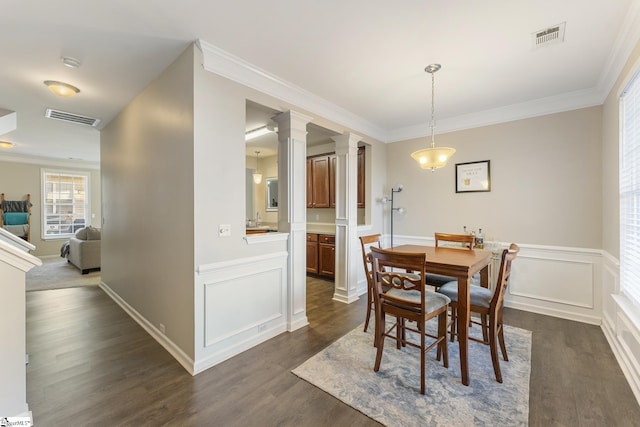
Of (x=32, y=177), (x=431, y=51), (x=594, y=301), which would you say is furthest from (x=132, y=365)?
(x=32, y=177)

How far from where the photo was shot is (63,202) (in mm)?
7727

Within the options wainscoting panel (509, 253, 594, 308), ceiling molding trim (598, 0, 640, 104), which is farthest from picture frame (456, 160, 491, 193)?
ceiling molding trim (598, 0, 640, 104)

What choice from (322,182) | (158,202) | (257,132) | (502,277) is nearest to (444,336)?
(502,277)

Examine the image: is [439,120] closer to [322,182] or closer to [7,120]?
[322,182]

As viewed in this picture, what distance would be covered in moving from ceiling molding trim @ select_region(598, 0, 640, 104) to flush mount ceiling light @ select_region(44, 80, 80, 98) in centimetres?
489

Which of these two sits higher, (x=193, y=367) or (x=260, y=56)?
(x=260, y=56)

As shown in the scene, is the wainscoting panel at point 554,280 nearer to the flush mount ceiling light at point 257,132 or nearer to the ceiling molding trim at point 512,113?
the ceiling molding trim at point 512,113

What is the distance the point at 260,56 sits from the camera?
244 cm

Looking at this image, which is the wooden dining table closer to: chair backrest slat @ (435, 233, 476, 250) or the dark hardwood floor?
the dark hardwood floor

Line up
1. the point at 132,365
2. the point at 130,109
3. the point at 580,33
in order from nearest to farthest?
the point at 580,33 → the point at 132,365 → the point at 130,109

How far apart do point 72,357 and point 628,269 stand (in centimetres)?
488

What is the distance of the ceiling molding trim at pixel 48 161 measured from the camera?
6.75 metres

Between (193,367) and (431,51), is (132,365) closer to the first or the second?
(193,367)

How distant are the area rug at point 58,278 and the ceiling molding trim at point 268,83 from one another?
4.53 m
